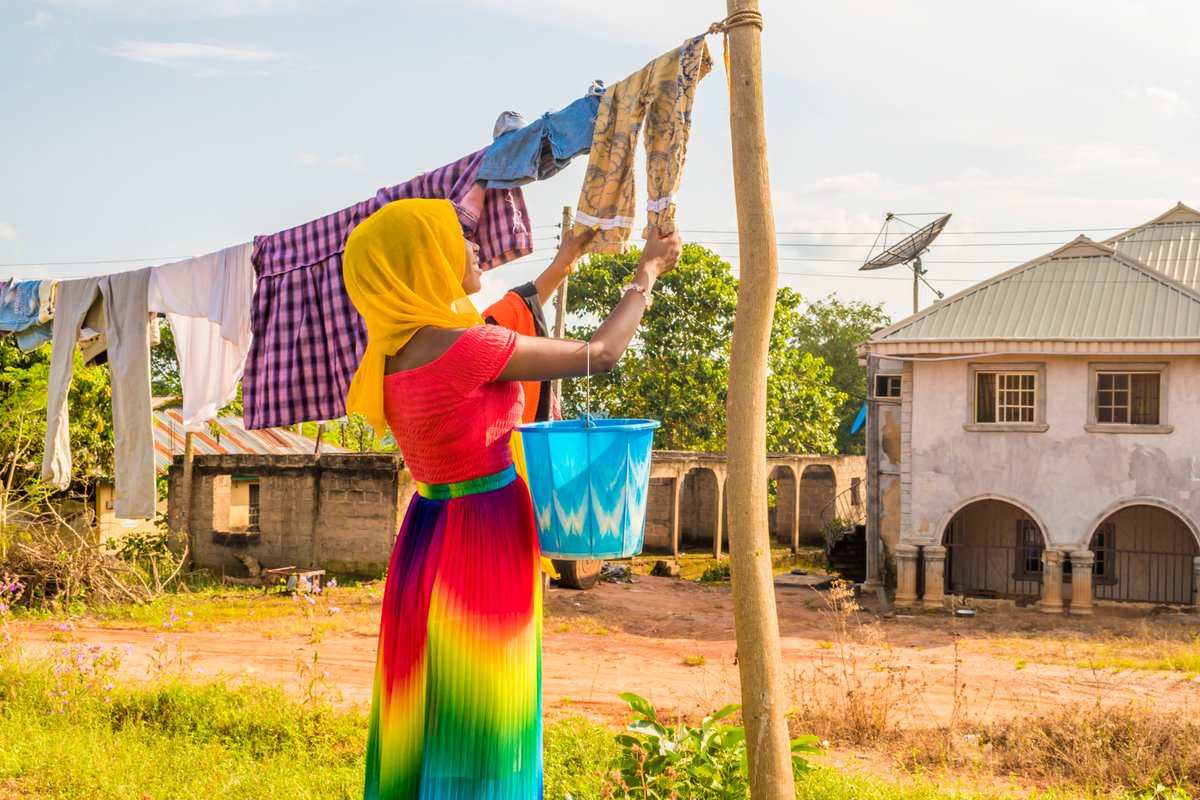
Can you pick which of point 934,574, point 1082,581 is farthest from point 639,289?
point 1082,581

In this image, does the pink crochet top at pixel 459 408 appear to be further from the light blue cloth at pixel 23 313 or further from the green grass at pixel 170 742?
the light blue cloth at pixel 23 313

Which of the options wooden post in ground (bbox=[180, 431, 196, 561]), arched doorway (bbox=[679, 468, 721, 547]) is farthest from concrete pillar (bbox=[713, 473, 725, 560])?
wooden post in ground (bbox=[180, 431, 196, 561])

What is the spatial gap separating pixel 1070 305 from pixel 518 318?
15960mm

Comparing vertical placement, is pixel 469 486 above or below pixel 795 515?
above

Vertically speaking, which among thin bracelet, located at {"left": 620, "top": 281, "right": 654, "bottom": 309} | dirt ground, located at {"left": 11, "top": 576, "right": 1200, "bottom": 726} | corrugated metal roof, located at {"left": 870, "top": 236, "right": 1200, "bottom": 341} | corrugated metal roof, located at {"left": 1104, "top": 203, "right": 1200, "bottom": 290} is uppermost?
corrugated metal roof, located at {"left": 1104, "top": 203, "right": 1200, "bottom": 290}

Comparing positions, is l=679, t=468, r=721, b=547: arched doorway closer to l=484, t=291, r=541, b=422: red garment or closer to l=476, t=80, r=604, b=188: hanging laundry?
l=476, t=80, r=604, b=188: hanging laundry

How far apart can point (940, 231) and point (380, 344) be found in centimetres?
1950

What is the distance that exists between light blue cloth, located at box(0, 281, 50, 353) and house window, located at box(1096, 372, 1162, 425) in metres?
15.1

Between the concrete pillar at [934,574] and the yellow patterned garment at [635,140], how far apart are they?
47.7ft

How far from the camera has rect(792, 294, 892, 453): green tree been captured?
129 ft

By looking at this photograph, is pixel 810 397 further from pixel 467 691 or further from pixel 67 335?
pixel 467 691

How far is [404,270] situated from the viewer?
104 inches

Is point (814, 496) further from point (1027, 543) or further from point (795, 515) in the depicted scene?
point (1027, 543)

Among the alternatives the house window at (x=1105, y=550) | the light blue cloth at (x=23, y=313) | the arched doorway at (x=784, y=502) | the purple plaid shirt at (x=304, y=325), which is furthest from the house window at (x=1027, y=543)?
the light blue cloth at (x=23, y=313)
